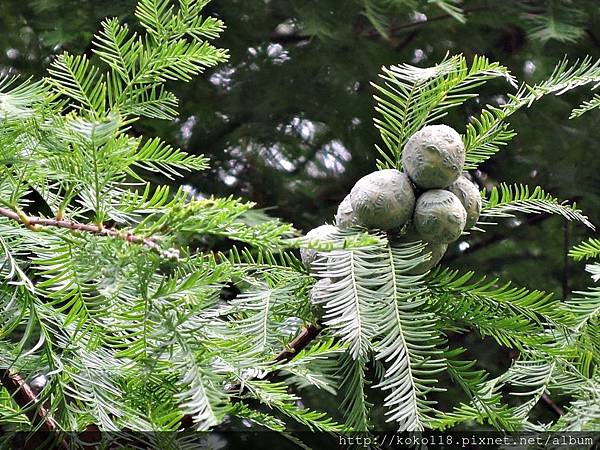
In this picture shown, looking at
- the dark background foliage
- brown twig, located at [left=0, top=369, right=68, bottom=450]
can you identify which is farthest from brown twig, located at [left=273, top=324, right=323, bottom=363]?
the dark background foliage

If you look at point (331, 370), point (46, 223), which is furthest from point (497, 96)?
point (46, 223)

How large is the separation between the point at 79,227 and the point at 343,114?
1599mm

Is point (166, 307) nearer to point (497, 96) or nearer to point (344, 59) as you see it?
point (344, 59)

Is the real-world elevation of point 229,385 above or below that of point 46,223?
below

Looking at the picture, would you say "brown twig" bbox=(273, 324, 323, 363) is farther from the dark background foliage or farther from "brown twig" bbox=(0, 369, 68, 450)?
the dark background foliage

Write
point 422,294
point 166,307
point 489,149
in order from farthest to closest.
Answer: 1. point 489,149
2. point 422,294
3. point 166,307

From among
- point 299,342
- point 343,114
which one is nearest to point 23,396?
point 299,342

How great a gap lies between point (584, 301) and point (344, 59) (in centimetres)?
149

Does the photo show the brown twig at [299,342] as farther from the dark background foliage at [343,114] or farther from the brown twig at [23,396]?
the dark background foliage at [343,114]

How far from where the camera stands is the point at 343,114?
82.9 inches

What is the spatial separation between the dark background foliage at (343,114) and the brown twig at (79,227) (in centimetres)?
135

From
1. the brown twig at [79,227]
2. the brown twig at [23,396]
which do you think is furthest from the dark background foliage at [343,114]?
the brown twig at [79,227]

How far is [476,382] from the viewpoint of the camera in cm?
65

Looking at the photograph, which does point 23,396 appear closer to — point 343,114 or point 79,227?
point 79,227
